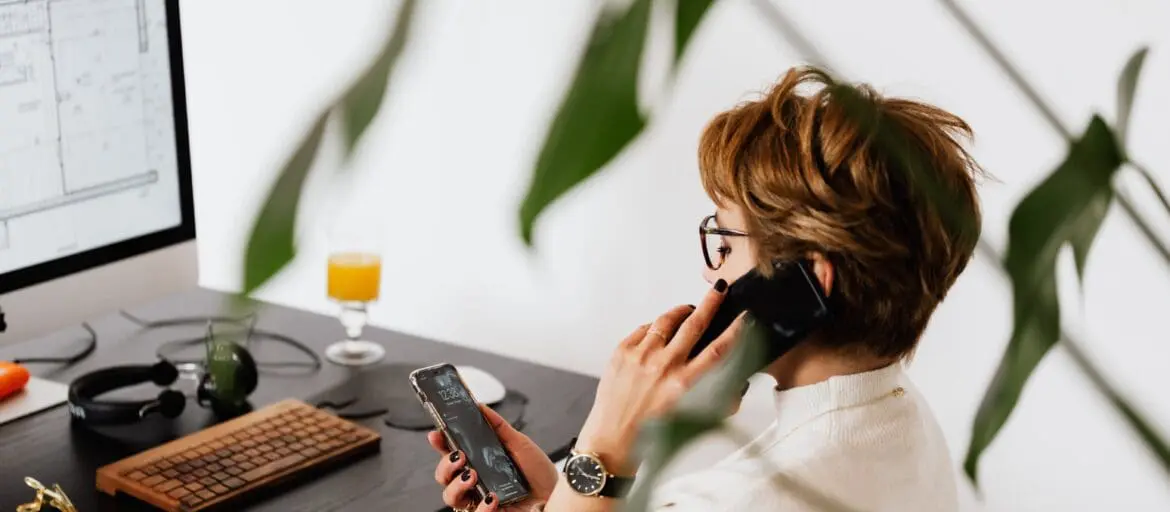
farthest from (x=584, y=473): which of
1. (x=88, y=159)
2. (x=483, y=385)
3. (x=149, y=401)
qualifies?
(x=88, y=159)

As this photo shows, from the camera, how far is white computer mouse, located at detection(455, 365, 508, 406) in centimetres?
159

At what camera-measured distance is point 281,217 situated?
177mm

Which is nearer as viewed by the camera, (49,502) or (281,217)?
(281,217)

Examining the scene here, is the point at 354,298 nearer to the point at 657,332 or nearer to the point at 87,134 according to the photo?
the point at 87,134

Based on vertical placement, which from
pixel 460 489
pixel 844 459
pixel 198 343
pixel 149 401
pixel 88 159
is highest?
pixel 88 159

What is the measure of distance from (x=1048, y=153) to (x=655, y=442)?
5.78 ft

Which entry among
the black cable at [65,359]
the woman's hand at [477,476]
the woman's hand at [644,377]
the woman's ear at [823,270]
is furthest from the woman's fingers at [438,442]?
the black cable at [65,359]

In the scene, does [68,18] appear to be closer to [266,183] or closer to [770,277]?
[770,277]

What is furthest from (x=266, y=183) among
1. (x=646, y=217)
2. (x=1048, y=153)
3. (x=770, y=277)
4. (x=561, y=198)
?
(x=646, y=217)

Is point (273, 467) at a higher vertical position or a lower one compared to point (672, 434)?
higher

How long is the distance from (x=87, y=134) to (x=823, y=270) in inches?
33.5

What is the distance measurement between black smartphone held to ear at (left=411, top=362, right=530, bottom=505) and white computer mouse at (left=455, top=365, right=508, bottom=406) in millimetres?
157

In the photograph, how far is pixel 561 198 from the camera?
0.65 feet

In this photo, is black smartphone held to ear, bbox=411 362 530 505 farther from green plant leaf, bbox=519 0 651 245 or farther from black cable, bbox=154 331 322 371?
green plant leaf, bbox=519 0 651 245
